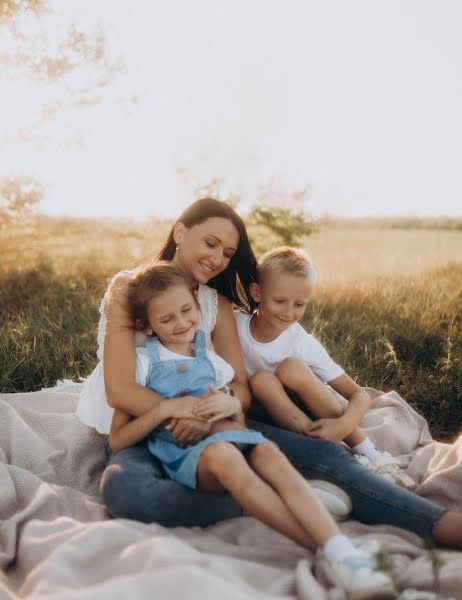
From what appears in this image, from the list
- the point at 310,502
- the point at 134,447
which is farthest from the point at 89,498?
the point at 310,502

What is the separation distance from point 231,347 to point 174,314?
1.54ft

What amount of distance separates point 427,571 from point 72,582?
42.7 inches

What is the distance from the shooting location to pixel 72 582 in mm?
1841

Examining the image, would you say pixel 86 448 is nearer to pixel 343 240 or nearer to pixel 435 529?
pixel 435 529

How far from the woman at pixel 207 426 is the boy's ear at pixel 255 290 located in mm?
44

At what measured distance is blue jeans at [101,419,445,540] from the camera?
2.29 m

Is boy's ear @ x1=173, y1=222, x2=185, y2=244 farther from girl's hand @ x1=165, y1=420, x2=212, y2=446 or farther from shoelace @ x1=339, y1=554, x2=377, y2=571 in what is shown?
shoelace @ x1=339, y1=554, x2=377, y2=571

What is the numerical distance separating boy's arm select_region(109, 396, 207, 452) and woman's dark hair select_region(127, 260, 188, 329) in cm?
39

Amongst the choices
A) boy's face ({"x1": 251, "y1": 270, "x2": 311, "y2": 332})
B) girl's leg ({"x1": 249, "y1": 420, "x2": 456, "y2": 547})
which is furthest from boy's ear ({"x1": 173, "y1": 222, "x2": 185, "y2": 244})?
girl's leg ({"x1": 249, "y1": 420, "x2": 456, "y2": 547})

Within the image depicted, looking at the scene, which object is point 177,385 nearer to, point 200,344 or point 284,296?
point 200,344

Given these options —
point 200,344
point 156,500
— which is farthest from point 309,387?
point 156,500

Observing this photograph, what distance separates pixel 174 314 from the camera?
8.48ft

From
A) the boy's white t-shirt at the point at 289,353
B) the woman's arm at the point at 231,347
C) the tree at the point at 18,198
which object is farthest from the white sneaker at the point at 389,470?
the tree at the point at 18,198

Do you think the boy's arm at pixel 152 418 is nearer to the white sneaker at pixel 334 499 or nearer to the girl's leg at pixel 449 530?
the white sneaker at pixel 334 499
